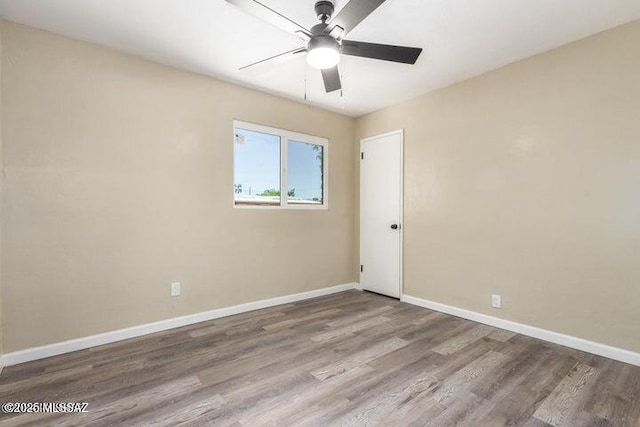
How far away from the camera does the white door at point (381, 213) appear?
394 centimetres

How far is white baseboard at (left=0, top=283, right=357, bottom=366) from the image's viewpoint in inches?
89.0

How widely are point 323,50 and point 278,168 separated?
202 cm

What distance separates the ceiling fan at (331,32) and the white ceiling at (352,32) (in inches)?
11.1

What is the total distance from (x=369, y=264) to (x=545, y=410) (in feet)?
8.83

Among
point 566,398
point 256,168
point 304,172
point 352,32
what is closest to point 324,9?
point 352,32

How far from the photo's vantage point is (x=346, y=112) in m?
4.32

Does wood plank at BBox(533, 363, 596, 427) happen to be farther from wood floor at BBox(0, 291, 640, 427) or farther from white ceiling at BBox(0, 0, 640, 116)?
white ceiling at BBox(0, 0, 640, 116)

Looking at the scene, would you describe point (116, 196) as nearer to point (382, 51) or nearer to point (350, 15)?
point (350, 15)

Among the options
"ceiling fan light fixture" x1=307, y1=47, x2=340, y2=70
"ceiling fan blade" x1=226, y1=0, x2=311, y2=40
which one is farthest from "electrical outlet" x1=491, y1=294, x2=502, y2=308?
"ceiling fan blade" x1=226, y1=0, x2=311, y2=40

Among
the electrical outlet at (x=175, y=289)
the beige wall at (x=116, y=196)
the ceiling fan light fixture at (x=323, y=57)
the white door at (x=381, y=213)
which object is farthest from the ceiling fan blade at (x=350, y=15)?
the electrical outlet at (x=175, y=289)

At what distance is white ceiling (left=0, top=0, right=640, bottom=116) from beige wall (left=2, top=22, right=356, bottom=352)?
0.29 metres

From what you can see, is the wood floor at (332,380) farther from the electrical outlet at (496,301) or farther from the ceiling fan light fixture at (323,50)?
the ceiling fan light fixture at (323,50)

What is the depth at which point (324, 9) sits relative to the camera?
6.46ft

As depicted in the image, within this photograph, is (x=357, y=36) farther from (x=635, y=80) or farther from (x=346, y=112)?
(x=635, y=80)
